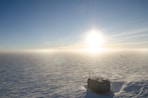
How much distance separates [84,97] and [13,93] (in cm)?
1668

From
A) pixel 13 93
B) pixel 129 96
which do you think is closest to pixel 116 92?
pixel 129 96

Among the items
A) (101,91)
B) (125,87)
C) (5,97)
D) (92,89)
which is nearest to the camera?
(5,97)

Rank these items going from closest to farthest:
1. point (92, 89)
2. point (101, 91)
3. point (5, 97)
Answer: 1. point (5, 97)
2. point (101, 91)
3. point (92, 89)

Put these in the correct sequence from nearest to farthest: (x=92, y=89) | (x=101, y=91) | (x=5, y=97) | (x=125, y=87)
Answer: (x=5, y=97) → (x=101, y=91) → (x=92, y=89) → (x=125, y=87)

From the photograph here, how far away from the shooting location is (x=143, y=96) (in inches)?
1291

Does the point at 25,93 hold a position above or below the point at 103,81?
below

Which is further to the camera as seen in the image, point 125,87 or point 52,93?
point 125,87

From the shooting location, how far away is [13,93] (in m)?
34.5

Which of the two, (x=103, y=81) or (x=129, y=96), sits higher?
(x=103, y=81)

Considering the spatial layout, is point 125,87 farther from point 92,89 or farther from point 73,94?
point 73,94

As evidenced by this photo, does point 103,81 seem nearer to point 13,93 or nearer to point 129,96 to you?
point 129,96

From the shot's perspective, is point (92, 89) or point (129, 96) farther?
point (92, 89)

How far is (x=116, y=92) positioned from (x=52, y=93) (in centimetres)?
1544

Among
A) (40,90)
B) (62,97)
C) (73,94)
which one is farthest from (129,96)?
(40,90)
